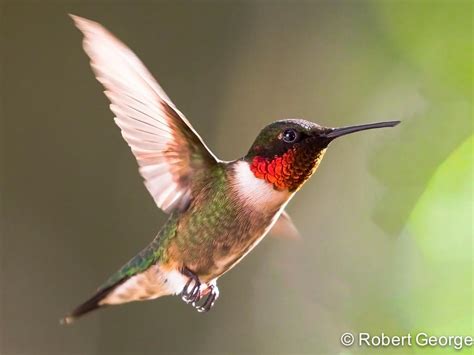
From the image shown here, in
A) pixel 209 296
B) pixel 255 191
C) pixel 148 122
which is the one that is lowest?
pixel 209 296

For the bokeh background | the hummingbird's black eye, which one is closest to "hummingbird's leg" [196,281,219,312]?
the hummingbird's black eye

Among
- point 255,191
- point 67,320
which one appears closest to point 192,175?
point 255,191

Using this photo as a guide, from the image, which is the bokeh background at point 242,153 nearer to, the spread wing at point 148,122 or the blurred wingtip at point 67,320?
the blurred wingtip at point 67,320

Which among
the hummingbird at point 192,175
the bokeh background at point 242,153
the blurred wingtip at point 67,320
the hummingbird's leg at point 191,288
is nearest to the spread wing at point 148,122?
the hummingbird at point 192,175

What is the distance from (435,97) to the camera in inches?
46.8

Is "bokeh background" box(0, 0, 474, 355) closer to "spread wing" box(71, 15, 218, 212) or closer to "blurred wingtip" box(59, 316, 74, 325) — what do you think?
"blurred wingtip" box(59, 316, 74, 325)

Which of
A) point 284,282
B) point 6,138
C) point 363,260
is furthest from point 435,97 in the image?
point 6,138

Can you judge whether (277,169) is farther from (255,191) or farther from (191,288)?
(191,288)

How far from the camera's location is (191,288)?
846mm

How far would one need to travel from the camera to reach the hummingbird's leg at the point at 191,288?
829mm

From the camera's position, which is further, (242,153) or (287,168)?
(242,153)

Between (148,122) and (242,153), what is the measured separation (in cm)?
50

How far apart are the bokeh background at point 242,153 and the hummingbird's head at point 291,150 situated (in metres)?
0.47

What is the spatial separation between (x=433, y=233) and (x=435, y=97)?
0.29 metres
